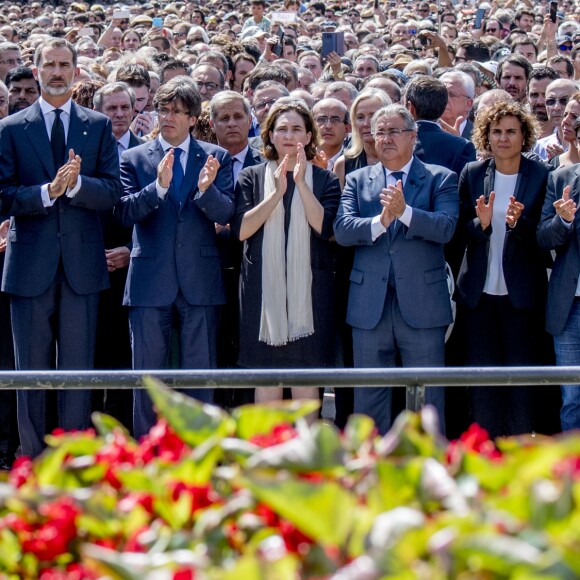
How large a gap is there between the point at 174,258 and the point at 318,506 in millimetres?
4539

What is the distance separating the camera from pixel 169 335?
620cm

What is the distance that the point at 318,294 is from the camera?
237 inches

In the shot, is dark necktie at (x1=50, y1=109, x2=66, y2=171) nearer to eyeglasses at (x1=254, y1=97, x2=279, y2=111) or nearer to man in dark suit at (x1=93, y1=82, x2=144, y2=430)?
man in dark suit at (x1=93, y1=82, x2=144, y2=430)

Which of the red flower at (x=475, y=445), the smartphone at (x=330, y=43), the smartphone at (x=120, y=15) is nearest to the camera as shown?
the red flower at (x=475, y=445)

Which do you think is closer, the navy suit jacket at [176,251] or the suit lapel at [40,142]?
the suit lapel at [40,142]

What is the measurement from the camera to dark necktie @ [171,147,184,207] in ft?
19.9

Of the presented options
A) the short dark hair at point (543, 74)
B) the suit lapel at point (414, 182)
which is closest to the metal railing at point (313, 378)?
the suit lapel at point (414, 182)

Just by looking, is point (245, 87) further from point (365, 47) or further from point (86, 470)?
point (86, 470)

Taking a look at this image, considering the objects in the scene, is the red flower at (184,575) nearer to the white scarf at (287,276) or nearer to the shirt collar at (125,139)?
the white scarf at (287,276)

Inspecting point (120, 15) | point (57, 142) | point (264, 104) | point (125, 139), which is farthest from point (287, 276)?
point (120, 15)

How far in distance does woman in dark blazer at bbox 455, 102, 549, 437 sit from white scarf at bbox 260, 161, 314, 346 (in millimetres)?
840

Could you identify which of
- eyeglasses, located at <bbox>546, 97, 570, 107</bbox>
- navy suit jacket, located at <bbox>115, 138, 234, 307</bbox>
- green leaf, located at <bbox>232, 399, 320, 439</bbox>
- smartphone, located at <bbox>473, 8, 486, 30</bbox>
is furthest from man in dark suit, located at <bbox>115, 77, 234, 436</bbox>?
smartphone, located at <bbox>473, 8, 486, 30</bbox>

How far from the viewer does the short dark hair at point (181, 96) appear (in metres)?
6.24

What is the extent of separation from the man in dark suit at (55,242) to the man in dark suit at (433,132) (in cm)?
183
